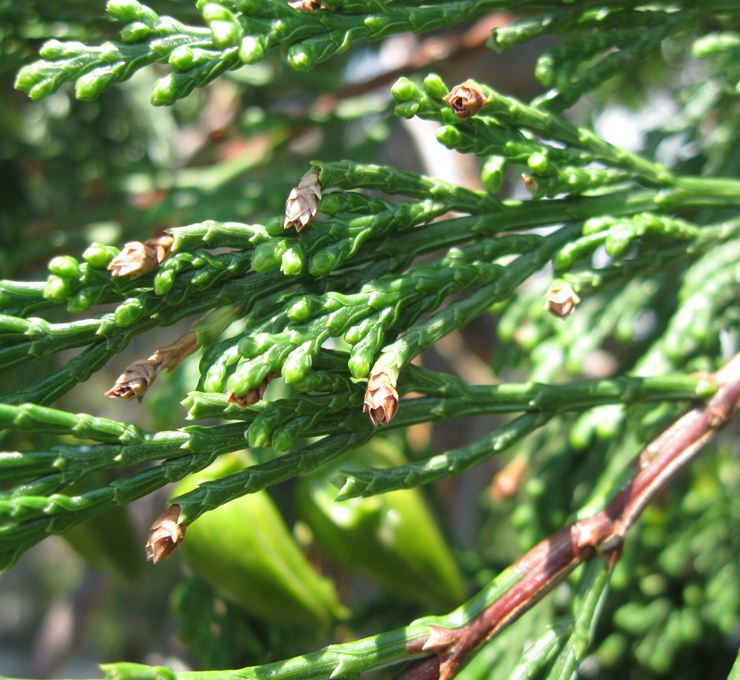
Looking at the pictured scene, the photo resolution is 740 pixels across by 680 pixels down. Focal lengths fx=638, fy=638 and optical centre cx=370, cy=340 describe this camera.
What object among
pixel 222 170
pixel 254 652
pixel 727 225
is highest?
pixel 727 225

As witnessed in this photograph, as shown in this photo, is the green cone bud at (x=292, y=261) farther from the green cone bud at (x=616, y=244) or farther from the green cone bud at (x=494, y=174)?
the green cone bud at (x=616, y=244)

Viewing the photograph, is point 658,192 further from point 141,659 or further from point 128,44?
point 141,659

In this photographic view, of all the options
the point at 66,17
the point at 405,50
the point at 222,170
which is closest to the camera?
the point at 66,17

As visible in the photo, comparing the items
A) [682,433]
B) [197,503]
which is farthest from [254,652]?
[682,433]

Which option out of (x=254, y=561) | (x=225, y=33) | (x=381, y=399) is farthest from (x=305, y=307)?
(x=254, y=561)

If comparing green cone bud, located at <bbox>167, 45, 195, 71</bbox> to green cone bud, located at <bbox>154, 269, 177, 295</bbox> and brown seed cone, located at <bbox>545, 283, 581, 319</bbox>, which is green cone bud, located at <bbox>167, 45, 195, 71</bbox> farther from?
brown seed cone, located at <bbox>545, 283, 581, 319</bbox>

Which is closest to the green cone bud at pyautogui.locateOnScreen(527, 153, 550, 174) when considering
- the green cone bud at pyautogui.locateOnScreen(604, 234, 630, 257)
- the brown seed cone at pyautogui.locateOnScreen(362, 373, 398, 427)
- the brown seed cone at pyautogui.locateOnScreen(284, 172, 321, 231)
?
the green cone bud at pyautogui.locateOnScreen(604, 234, 630, 257)

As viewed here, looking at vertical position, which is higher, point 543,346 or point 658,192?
point 658,192

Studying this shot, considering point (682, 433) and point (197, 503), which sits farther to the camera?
point (682, 433)

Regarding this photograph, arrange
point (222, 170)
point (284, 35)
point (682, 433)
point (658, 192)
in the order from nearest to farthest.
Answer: point (284, 35) → point (682, 433) → point (658, 192) → point (222, 170)
